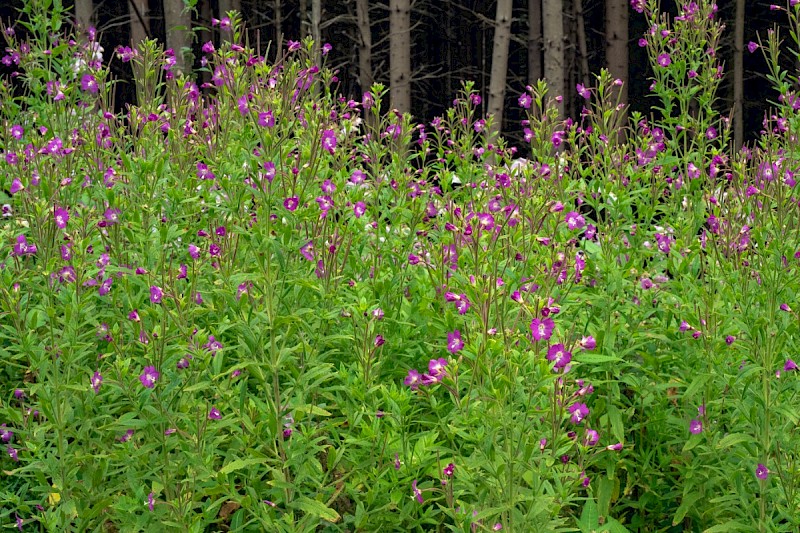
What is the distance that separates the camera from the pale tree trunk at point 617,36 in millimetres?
14227

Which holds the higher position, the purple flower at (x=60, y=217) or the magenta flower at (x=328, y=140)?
the magenta flower at (x=328, y=140)

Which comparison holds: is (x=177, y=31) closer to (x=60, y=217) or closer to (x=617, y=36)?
(x=617, y=36)

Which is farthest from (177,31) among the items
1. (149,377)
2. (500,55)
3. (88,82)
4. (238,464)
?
(238,464)

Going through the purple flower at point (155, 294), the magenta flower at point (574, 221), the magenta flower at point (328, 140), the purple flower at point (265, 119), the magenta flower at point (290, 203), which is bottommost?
the purple flower at point (155, 294)

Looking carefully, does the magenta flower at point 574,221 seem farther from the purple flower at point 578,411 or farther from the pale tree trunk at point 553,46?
the pale tree trunk at point 553,46

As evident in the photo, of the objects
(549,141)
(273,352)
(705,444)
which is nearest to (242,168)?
(273,352)

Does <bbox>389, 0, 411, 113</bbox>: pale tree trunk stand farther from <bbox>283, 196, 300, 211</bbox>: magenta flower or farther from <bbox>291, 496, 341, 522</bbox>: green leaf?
<bbox>291, 496, 341, 522</bbox>: green leaf

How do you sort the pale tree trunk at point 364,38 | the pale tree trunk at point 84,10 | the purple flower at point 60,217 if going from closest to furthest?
1. the purple flower at point 60,217
2. the pale tree trunk at point 84,10
3. the pale tree trunk at point 364,38

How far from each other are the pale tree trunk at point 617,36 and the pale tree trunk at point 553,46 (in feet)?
5.82

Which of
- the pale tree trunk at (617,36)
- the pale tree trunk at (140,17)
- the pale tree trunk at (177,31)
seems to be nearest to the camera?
the pale tree trunk at (177,31)

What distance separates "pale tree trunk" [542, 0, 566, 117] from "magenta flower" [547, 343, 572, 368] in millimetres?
9851

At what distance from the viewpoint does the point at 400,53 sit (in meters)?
13.4

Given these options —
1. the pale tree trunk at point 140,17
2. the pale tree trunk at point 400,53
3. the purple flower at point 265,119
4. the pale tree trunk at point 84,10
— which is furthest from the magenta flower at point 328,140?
the pale tree trunk at point 400,53

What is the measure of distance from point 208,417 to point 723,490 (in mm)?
2113
